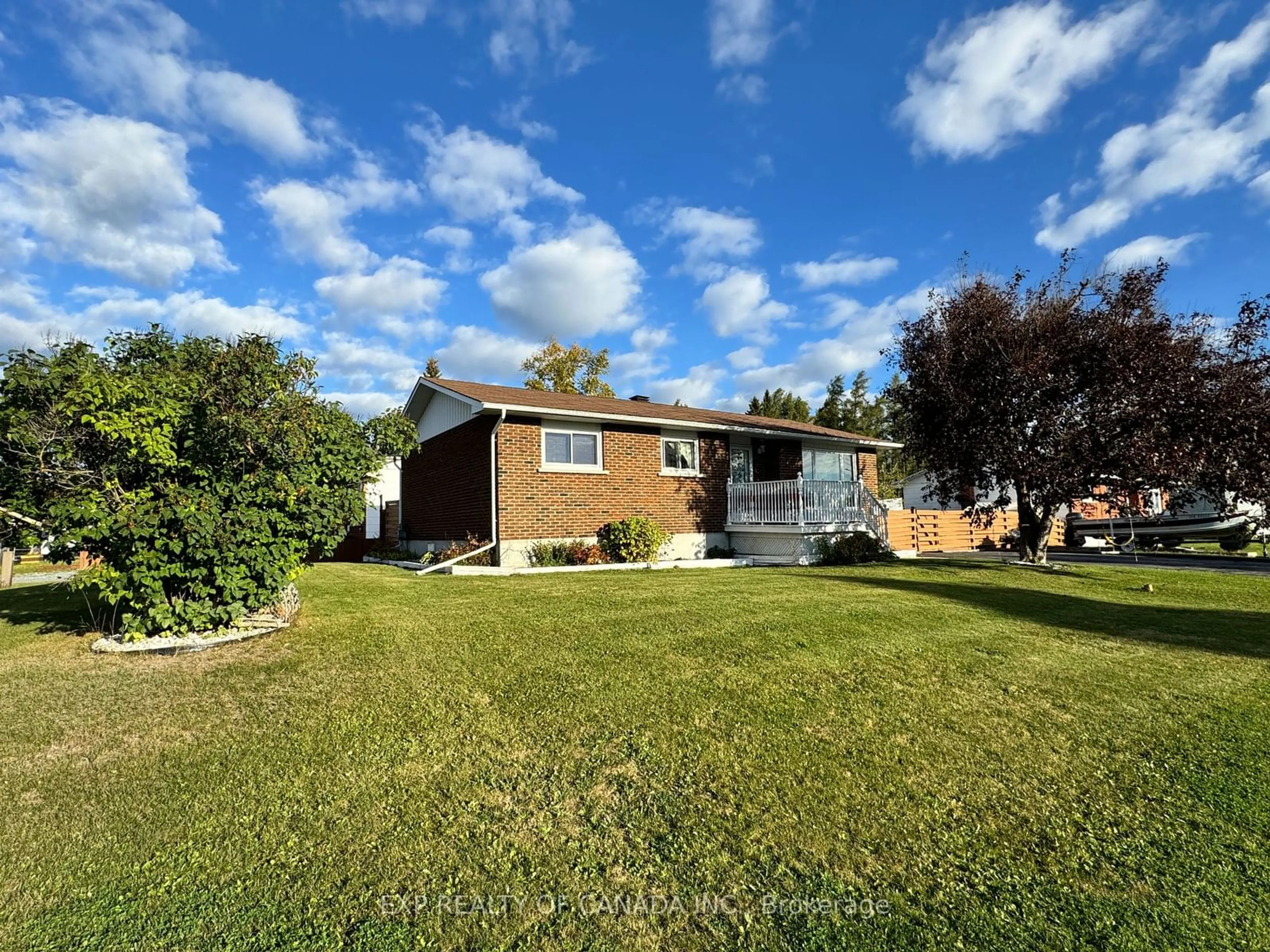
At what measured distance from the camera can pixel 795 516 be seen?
1451 cm

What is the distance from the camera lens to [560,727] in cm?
382

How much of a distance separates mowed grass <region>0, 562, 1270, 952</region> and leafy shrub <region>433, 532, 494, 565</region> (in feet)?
22.1

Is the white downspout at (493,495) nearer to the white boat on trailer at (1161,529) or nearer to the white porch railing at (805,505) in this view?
the white porch railing at (805,505)

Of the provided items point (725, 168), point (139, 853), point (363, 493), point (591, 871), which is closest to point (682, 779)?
point (591, 871)

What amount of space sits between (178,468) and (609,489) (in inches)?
362

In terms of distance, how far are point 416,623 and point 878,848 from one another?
5.10m

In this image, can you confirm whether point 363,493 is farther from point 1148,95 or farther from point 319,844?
point 1148,95

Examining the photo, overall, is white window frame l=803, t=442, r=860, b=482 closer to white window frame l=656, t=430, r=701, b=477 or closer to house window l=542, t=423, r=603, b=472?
white window frame l=656, t=430, r=701, b=477

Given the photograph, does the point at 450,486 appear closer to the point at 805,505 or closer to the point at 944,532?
the point at 805,505

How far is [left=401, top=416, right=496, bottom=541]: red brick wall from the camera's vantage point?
13430mm

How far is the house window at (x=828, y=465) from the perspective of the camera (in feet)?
59.3

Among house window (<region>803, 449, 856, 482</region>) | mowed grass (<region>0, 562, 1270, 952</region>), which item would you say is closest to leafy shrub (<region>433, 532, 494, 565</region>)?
mowed grass (<region>0, 562, 1270, 952</region>)

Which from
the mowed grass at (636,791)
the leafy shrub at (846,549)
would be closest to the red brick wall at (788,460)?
the leafy shrub at (846,549)

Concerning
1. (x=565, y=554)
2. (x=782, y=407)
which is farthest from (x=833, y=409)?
(x=565, y=554)
